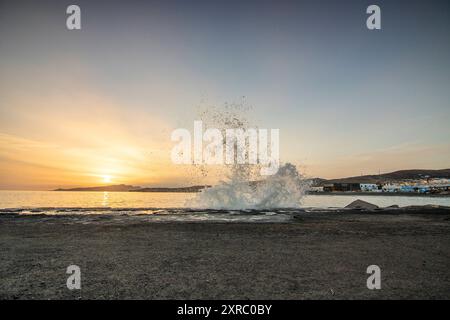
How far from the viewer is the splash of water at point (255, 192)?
4241 centimetres

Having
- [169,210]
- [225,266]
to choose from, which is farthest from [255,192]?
[225,266]

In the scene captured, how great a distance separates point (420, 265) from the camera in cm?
931

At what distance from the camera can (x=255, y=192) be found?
43.6 m

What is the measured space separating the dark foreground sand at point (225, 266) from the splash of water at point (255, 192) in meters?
26.8

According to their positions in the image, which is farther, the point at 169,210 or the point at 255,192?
the point at 255,192

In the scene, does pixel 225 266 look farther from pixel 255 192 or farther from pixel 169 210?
pixel 255 192

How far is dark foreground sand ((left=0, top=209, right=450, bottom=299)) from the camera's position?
6848mm

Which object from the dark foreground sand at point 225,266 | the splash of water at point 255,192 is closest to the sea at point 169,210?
the splash of water at point 255,192

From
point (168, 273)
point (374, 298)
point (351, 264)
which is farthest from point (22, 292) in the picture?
point (351, 264)

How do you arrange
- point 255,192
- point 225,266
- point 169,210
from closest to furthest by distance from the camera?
point 225,266
point 169,210
point 255,192

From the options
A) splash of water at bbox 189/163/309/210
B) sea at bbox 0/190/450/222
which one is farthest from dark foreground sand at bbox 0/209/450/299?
splash of water at bbox 189/163/309/210

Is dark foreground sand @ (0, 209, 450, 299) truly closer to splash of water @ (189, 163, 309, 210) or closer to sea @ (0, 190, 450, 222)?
sea @ (0, 190, 450, 222)

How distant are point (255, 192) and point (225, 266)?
34612 millimetres
